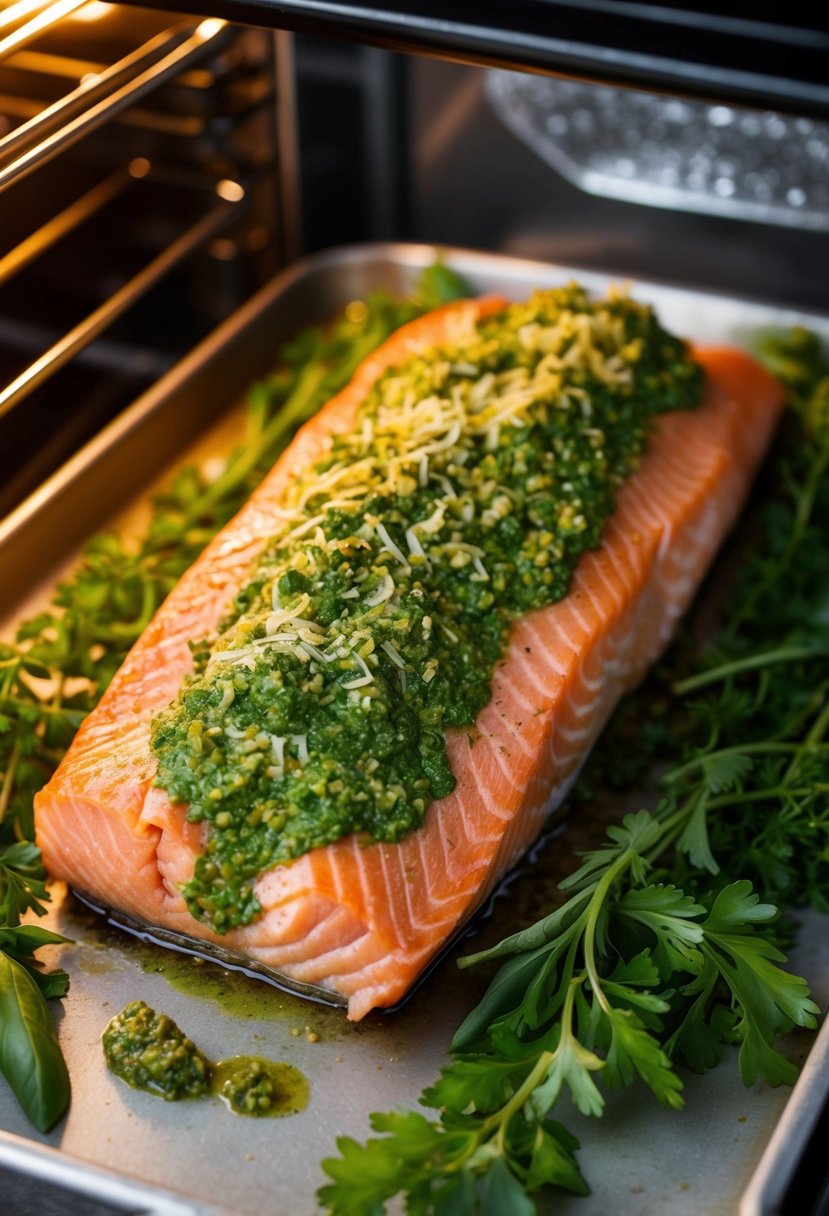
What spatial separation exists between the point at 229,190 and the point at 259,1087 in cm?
264

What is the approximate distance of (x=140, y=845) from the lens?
7.89 feet

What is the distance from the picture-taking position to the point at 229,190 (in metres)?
3.96

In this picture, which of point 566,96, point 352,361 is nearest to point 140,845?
point 352,361

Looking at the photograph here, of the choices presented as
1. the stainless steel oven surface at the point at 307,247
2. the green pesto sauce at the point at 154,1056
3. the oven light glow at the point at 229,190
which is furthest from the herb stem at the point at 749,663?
the oven light glow at the point at 229,190

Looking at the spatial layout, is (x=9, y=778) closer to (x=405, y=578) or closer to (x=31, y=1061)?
(x=31, y=1061)

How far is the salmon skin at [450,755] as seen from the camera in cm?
236

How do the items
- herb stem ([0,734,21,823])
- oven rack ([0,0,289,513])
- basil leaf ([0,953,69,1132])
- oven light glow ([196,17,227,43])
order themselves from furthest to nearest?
oven rack ([0,0,289,513]) → oven light glow ([196,17,227,43]) → herb stem ([0,734,21,823]) → basil leaf ([0,953,69,1132])

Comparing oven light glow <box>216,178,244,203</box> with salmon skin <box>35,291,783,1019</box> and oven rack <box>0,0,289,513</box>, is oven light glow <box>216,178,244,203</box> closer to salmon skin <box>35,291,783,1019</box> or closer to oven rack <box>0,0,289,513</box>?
oven rack <box>0,0,289,513</box>

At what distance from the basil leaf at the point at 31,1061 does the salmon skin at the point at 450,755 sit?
0.30 metres

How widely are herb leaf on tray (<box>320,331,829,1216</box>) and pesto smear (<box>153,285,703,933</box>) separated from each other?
0.38 meters

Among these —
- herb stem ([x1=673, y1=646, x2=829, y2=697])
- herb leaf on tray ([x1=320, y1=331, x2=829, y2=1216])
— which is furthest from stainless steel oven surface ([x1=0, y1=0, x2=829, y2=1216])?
herb stem ([x1=673, y1=646, x2=829, y2=697])

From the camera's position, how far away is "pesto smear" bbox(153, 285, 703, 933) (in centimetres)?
236

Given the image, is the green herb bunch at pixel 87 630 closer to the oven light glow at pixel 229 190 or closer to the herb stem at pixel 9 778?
the herb stem at pixel 9 778

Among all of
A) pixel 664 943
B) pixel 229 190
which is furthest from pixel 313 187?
pixel 664 943
